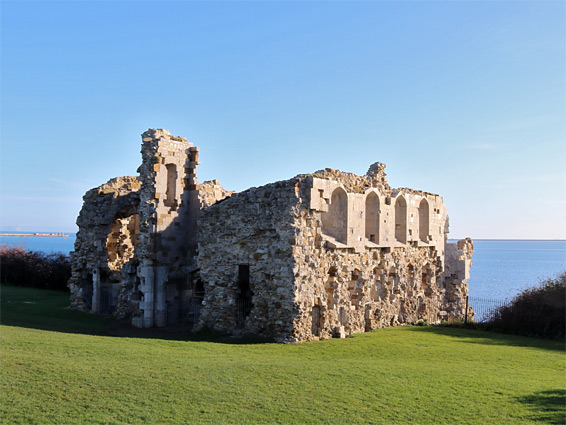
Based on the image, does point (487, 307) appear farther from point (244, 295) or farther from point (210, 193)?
point (210, 193)

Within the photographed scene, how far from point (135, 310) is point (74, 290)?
5.85 metres

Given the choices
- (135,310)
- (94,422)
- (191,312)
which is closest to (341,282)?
(191,312)

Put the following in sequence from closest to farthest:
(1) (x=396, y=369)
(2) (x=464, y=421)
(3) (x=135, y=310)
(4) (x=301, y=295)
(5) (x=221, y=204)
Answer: (2) (x=464, y=421) < (1) (x=396, y=369) < (4) (x=301, y=295) < (5) (x=221, y=204) < (3) (x=135, y=310)

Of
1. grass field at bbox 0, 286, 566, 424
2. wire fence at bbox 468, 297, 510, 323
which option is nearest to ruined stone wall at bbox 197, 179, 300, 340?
grass field at bbox 0, 286, 566, 424

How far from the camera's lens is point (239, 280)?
19188 millimetres

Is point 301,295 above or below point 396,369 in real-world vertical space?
above

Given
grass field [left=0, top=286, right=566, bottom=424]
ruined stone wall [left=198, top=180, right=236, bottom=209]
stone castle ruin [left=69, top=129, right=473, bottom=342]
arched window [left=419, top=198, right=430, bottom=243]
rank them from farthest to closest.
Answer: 1. arched window [left=419, top=198, right=430, bottom=243]
2. ruined stone wall [left=198, top=180, right=236, bottom=209]
3. stone castle ruin [left=69, top=129, right=473, bottom=342]
4. grass field [left=0, top=286, right=566, bottom=424]

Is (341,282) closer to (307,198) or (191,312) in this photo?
(307,198)

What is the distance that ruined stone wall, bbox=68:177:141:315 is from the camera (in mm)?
25219

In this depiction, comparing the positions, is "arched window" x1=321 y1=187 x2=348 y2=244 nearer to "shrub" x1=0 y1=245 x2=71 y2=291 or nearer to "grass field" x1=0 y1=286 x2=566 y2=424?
"grass field" x1=0 y1=286 x2=566 y2=424

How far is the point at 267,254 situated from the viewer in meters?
17.8

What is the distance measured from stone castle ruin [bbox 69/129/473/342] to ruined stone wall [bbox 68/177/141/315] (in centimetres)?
6

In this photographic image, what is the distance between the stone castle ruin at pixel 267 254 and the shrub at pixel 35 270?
11007mm

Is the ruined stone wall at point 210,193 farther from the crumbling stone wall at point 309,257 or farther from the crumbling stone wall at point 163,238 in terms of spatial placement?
the crumbling stone wall at point 309,257
